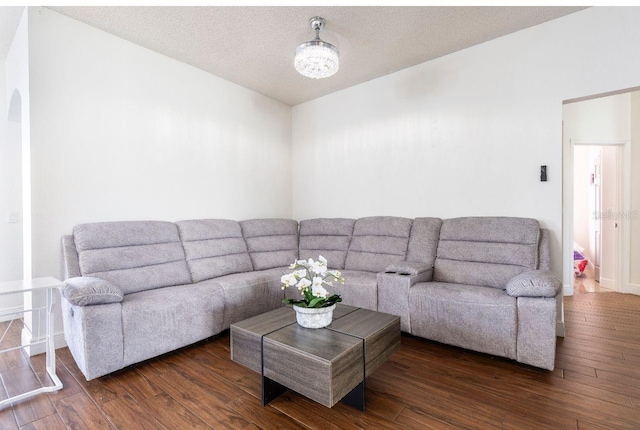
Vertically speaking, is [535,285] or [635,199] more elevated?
[635,199]

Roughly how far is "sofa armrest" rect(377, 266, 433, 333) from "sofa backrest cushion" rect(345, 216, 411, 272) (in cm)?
43

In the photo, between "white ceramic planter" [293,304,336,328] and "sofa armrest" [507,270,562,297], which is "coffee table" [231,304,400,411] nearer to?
"white ceramic planter" [293,304,336,328]

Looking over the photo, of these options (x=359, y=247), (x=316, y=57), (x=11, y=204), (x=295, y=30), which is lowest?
(x=359, y=247)

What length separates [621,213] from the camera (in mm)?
4129

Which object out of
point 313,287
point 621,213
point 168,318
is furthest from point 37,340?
point 621,213

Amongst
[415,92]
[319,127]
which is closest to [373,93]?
[415,92]

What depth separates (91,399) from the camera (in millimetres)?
1877

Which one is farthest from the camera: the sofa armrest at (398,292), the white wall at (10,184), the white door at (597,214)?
the white door at (597,214)

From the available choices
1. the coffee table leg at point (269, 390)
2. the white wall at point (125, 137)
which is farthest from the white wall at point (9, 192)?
the coffee table leg at point (269, 390)

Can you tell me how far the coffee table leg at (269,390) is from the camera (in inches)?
71.4

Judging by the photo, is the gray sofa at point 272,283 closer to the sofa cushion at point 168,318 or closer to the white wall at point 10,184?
the sofa cushion at point 168,318

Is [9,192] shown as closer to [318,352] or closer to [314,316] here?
[314,316]

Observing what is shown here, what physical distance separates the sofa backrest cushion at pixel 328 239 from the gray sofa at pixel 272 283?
0.05 m

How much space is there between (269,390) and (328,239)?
2.22 metres
